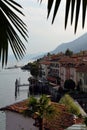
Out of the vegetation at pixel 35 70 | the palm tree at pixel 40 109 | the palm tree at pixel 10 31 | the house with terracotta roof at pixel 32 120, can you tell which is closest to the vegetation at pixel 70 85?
the vegetation at pixel 35 70

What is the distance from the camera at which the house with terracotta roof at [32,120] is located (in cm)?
1722

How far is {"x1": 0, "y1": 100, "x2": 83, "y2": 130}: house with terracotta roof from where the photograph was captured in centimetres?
1722

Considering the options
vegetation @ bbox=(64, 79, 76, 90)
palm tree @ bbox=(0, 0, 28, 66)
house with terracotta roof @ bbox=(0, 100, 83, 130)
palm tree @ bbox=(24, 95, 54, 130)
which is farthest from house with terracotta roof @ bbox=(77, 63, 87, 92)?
palm tree @ bbox=(0, 0, 28, 66)

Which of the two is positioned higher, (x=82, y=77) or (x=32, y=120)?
(x=82, y=77)

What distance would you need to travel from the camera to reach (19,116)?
62.7 feet

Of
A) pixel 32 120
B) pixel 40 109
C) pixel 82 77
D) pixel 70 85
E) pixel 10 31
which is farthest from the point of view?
pixel 82 77

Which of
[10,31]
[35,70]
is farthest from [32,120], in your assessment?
[35,70]

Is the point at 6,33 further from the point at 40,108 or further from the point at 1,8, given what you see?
the point at 40,108

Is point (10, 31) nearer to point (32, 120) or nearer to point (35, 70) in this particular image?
point (32, 120)

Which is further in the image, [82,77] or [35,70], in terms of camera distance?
[35,70]

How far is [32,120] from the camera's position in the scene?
59.2 ft

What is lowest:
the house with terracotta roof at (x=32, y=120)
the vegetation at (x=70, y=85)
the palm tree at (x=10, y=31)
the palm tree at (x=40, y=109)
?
the vegetation at (x=70, y=85)

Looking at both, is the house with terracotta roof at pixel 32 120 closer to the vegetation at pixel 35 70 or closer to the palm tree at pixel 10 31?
the palm tree at pixel 10 31

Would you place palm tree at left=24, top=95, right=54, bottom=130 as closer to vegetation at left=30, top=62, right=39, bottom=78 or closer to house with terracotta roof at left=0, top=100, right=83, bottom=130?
house with terracotta roof at left=0, top=100, right=83, bottom=130
